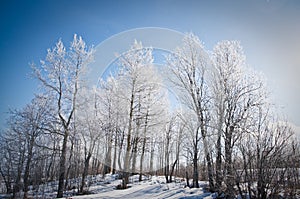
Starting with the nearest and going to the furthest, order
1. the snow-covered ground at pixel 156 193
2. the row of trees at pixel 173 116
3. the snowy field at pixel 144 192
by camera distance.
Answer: the row of trees at pixel 173 116
the snow-covered ground at pixel 156 193
the snowy field at pixel 144 192

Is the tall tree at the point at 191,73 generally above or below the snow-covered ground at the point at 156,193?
above

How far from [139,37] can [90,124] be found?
6470 millimetres

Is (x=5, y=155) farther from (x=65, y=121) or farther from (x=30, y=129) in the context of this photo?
(x=65, y=121)

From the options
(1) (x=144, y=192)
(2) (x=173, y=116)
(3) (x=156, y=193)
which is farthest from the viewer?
(2) (x=173, y=116)

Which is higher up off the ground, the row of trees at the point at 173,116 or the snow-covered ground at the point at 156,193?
the row of trees at the point at 173,116

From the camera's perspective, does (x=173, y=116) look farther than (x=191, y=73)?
Yes

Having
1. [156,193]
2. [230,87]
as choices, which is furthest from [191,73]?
[156,193]

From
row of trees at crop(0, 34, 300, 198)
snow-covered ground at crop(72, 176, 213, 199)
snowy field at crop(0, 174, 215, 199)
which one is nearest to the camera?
row of trees at crop(0, 34, 300, 198)

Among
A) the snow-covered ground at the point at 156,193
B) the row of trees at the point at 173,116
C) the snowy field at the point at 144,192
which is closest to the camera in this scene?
the row of trees at the point at 173,116

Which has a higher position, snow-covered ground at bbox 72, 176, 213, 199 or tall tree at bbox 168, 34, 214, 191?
tall tree at bbox 168, 34, 214, 191

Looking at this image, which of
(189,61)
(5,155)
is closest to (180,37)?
(189,61)

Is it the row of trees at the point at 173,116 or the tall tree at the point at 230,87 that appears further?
the tall tree at the point at 230,87

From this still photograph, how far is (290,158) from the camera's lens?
5543mm

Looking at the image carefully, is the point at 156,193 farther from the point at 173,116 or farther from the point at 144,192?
the point at 173,116
